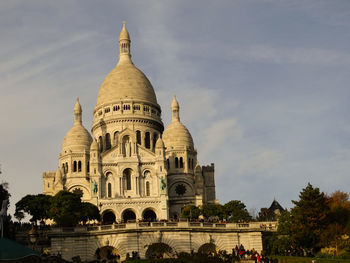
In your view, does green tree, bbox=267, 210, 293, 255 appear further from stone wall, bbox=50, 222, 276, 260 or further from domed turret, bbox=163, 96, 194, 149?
domed turret, bbox=163, 96, 194, 149

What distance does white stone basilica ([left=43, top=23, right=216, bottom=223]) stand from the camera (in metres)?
109

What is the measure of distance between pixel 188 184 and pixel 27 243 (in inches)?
2169

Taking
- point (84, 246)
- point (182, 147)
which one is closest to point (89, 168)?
point (182, 147)

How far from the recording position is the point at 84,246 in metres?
67.9

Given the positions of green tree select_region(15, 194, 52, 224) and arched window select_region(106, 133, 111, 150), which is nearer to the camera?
green tree select_region(15, 194, 52, 224)

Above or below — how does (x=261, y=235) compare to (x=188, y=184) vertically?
below

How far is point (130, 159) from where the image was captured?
370 feet

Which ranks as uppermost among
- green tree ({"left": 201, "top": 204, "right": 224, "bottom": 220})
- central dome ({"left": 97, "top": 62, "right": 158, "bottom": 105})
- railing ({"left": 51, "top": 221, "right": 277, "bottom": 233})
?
central dome ({"left": 97, "top": 62, "right": 158, "bottom": 105})

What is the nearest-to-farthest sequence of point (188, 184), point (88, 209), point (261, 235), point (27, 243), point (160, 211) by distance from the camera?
1. point (27, 243)
2. point (261, 235)
3. point (88, 209)
4. point (160, 211)
5. point (188, 184)

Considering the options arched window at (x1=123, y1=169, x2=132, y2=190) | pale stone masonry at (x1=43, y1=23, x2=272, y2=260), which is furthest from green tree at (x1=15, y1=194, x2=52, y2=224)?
arched window at (x1=123, y1=169, x2=132, y2=190)

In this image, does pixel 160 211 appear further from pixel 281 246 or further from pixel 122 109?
pixel 281 246

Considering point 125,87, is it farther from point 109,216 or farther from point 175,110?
point 109,216

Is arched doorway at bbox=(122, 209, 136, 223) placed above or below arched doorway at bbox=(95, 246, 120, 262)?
above

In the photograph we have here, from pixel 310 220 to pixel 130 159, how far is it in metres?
49.9
